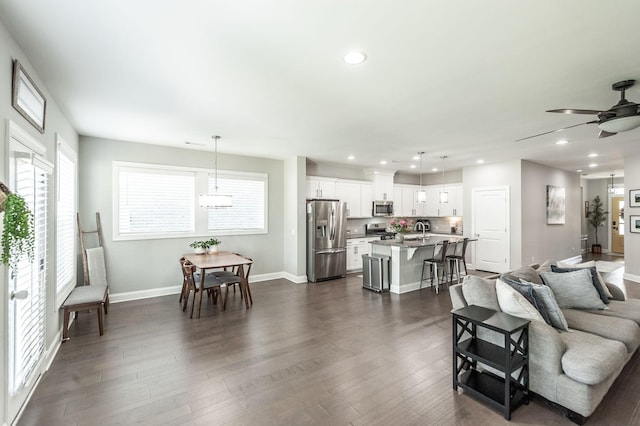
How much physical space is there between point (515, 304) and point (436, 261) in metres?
3.39

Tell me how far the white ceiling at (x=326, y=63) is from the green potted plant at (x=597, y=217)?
Answer: 8.17 metres

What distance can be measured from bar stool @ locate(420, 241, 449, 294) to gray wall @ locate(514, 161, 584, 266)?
7.23 feet

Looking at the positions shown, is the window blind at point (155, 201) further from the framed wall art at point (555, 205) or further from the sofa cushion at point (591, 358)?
A: the framed wall art at point (555, 205)

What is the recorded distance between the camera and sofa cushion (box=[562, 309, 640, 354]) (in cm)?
258

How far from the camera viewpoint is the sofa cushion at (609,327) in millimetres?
2585

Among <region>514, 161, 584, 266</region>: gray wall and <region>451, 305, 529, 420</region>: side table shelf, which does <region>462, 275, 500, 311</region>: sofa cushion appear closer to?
<region>451, 305, 529, 420</region>: side table shelf

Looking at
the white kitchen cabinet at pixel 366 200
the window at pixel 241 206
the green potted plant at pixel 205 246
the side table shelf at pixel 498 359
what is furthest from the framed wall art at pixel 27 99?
the white kitchen cabinet at pixel 366 200

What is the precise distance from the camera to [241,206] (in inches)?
252

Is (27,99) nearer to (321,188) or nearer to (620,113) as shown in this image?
(620,113)

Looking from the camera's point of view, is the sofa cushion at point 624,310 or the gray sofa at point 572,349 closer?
the gray sofa at point 572,349

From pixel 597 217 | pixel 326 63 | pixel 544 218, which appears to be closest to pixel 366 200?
pixel 544 218

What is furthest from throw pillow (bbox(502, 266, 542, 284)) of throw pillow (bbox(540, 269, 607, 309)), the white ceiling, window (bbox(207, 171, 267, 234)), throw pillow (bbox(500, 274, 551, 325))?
window (bbox(207, 171, 267, 234))

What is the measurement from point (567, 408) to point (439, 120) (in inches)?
128

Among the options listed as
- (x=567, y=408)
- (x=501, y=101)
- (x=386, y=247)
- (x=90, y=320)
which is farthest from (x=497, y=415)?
(x=90, y=320)
